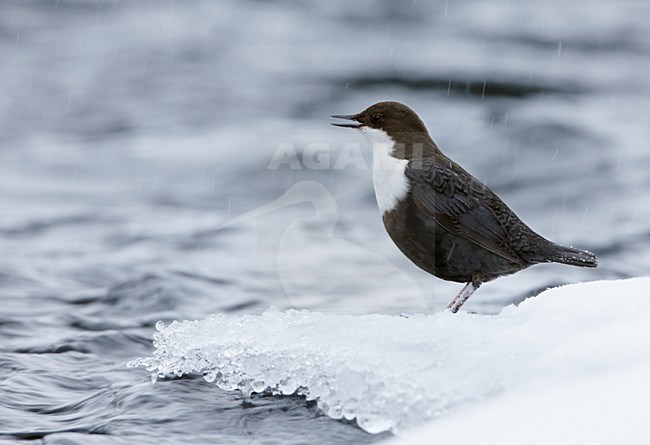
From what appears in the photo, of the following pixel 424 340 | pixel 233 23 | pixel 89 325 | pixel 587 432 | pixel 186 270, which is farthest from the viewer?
pixel 233 23

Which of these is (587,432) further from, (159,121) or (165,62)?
(165,62)

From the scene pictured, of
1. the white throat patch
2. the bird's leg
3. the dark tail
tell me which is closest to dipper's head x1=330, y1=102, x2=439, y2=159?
the white throat patch

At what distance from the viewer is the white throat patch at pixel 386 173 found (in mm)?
4254

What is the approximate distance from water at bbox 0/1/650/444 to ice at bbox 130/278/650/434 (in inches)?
4.8

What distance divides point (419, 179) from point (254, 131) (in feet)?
21.6

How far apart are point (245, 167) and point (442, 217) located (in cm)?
582

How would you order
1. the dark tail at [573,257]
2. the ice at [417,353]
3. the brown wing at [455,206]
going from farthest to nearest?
the dark tail at [573,257]
the brown wing at [455,206]
the ice at [417,353]

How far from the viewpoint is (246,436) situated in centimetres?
330

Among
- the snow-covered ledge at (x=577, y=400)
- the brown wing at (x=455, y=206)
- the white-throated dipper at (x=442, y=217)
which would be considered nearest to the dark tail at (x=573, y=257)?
the white-throated dipper at (x=442, y=217)

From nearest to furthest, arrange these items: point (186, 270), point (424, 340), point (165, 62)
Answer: point (424, 340) < point (186, 270) < point (165, 62)

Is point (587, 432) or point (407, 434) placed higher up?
point (587, 432)

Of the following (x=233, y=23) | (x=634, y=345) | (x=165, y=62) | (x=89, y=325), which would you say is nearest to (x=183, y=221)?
(x=89, y=325)

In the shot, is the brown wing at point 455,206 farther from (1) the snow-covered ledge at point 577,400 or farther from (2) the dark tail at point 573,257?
(1) the snow-covered ledge at point 577,400

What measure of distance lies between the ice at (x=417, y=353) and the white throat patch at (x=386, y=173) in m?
0.77
